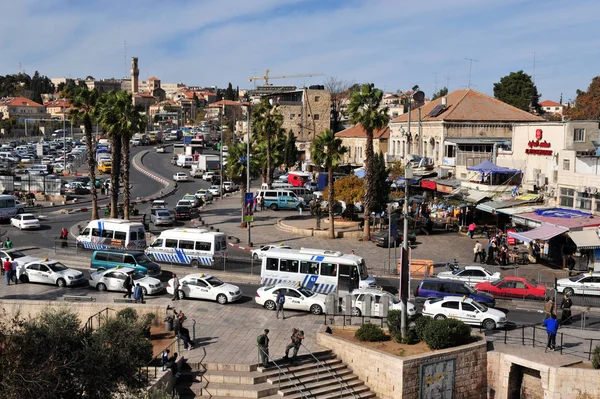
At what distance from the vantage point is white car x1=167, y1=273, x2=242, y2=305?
29.9 metres

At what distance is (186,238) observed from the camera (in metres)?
36.7

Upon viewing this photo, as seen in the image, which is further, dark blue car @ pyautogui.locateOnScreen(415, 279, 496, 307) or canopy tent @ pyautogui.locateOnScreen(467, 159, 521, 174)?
canopy tent @ pyautogui.locateOnScreen(467, 159, 521, 174)

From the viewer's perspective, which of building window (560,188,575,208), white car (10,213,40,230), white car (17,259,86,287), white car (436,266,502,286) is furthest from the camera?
white car (10,213,40,230)

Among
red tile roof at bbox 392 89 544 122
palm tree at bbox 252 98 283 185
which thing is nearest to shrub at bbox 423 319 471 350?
red tile roof at bbox 392 89 544 122

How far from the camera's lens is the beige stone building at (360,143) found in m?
81.3

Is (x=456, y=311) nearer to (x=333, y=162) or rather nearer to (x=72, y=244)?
(x=333, y=162)

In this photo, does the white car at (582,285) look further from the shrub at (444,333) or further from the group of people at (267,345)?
the group of people at (267,345)

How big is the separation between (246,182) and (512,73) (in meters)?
73.6

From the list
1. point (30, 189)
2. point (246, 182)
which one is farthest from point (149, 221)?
point (30, 189)

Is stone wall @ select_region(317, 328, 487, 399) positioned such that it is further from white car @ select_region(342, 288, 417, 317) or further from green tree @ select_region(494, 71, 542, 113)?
green tree @ select_region(494, 71, 542, 113)

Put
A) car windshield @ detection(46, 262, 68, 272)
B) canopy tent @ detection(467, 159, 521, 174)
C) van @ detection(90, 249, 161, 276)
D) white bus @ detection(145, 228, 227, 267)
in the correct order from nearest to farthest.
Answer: car windshield @ detection(46, 262, 68, 272) < van @ detection(90, 249, 161, 276) < white bus @ detection(145, 228, 227, 267) < canopy tent @ detection(467, 159, 521, 174)

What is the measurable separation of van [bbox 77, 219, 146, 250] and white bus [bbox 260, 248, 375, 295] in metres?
10.6

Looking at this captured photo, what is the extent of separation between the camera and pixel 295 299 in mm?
28891

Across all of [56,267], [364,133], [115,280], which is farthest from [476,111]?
[56,267]
